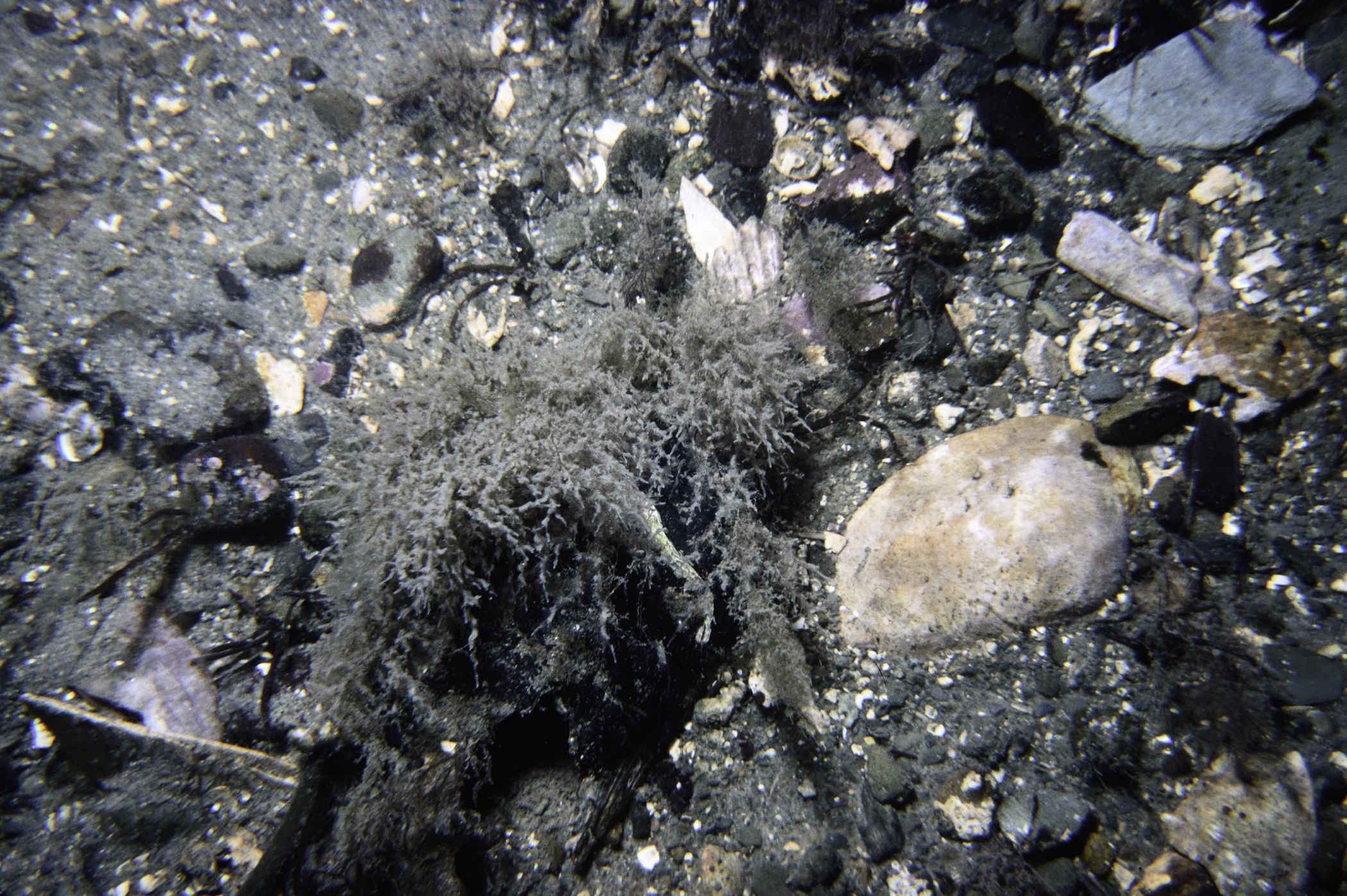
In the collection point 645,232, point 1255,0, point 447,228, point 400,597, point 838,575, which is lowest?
point 838,575

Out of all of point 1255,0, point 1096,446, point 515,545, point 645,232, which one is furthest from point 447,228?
point 1255,0

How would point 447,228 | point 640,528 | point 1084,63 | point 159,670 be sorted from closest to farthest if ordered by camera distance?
point 640,528
point 159,670
point 1084,63
point 447,228

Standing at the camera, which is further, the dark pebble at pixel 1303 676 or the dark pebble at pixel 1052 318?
the dark pebble at pixel 1052 318

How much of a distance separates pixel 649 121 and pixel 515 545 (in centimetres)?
274

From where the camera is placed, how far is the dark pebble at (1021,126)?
9.53 feet

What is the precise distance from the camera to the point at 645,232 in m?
3.01

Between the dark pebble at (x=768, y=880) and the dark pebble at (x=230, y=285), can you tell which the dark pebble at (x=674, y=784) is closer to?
the dark pebble at (x=768, y=880)

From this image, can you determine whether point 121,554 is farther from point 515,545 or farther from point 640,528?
point 640,528

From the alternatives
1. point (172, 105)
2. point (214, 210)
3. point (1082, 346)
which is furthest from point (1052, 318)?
point (172, 105)

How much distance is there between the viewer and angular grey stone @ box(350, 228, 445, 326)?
3150mm

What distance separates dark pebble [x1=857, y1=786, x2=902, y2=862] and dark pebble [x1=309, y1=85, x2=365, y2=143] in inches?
193

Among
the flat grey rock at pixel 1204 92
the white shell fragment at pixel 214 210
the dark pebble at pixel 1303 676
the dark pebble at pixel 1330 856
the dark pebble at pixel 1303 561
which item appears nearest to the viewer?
the dark pebble at pixel 1330 856

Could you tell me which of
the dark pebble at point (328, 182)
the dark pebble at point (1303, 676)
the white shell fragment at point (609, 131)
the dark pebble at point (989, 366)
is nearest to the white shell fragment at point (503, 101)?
the white shell fragment at point (609, 131)

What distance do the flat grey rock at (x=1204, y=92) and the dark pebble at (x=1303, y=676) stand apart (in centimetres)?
242
